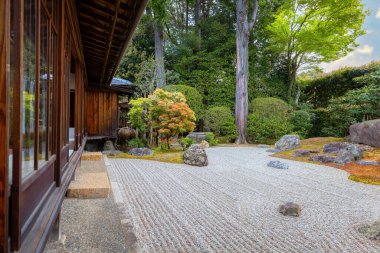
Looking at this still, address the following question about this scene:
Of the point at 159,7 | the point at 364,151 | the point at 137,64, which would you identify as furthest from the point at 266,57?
the point at 159,7

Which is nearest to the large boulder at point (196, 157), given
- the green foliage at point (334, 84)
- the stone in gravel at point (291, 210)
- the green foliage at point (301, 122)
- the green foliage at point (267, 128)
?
the stone in gravel at point (291, 210)

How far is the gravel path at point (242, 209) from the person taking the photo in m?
2.84

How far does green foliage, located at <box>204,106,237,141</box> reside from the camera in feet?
45.1

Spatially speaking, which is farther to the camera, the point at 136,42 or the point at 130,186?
the point at 136,42

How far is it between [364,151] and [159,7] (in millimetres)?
7081

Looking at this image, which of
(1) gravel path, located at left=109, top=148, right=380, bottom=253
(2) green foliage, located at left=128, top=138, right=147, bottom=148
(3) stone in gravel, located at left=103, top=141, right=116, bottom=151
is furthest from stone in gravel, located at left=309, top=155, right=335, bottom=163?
(3) stone in gravel, located at left=103, top=141, right=116, bottom=151

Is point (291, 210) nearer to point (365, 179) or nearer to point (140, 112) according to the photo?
point (365, 179)

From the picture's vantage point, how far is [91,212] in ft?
11.2

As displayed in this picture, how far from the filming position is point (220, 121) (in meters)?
13.8

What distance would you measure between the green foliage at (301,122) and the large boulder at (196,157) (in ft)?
23.1

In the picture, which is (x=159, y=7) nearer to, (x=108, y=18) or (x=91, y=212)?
(x=108, y=18)

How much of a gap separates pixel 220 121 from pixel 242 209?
990 cm

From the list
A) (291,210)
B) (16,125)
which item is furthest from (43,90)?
(291,210)

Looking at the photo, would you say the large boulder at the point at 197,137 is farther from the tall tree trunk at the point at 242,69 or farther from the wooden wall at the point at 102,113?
the wooden wall at the point at 102,113
